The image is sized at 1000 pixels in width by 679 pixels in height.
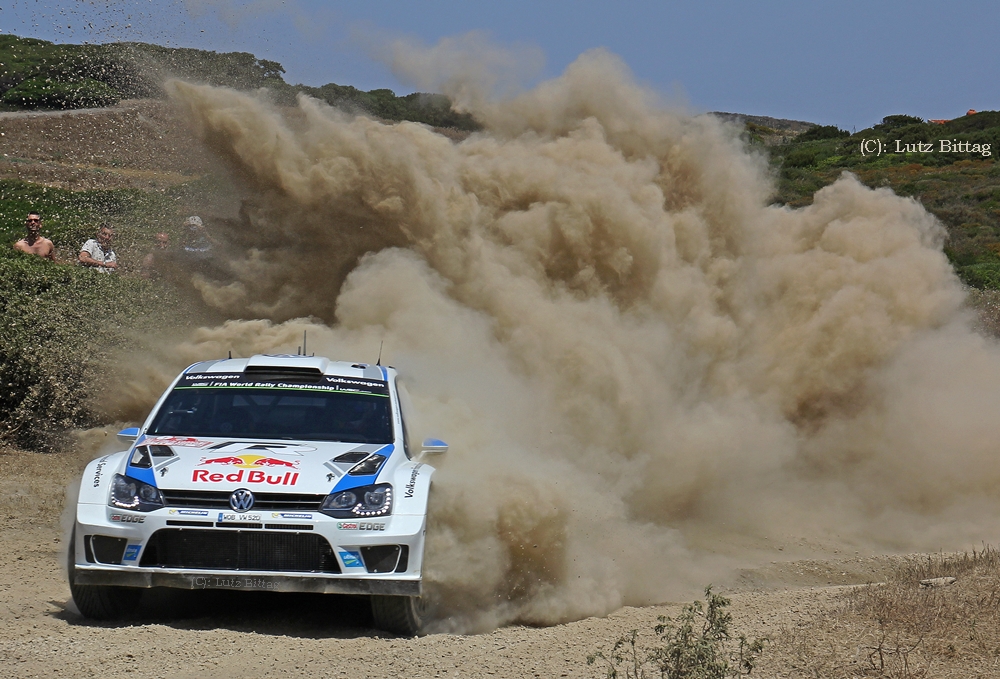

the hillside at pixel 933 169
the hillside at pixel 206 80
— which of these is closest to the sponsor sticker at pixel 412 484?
the hillside at pixel 206 80

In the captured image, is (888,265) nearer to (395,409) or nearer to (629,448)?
(629,448)

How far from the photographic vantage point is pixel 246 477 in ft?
21.0

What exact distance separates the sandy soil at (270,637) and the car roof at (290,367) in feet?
A: 5.06

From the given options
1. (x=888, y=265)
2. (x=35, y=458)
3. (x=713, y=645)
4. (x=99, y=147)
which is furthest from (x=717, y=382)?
(x=99, y=147)

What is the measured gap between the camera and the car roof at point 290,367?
776cm

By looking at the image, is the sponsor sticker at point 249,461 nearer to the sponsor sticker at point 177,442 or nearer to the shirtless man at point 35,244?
the sponsor sticker at point 177,442

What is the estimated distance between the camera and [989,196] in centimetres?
4734

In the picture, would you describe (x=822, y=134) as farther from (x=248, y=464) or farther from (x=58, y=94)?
(x=248, y=464)

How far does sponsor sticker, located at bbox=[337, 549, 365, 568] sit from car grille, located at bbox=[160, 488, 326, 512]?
30 cm

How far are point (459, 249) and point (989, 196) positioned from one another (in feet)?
136

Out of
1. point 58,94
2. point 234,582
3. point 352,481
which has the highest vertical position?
point 58,94

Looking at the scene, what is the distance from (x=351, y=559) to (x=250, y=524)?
1.97 feet

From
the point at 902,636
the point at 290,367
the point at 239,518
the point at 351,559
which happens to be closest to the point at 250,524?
the point at 239,518

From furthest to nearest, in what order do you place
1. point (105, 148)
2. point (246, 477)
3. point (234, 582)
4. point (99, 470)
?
1. point (105, 148)
2. point (99, 470)
3. point (246, 477)
4. point (234, 582)
